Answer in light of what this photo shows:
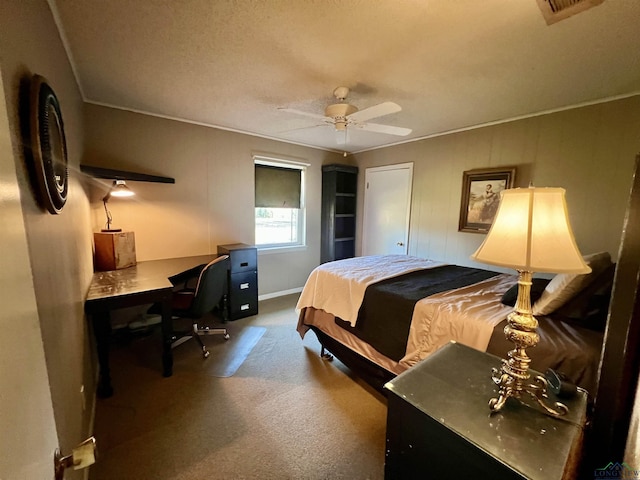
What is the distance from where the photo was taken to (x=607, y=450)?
2.60 ft

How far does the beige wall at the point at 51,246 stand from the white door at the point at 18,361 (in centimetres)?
2

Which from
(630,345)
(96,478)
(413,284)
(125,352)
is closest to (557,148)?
(413,284)

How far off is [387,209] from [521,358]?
340cm

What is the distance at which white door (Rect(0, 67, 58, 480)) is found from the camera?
1.25ft

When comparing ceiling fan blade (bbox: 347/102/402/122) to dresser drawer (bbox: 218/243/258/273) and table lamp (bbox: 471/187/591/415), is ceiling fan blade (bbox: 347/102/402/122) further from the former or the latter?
dresser drawer (bbox: 218/243/258/273)

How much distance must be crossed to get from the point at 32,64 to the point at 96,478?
6.44 ft

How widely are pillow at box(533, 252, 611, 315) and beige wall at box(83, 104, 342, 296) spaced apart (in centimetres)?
329

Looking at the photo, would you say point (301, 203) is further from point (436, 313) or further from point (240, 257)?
point (436, 313)

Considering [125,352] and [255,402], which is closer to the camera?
[255,402]

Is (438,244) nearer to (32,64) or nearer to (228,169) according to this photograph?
(228,169)

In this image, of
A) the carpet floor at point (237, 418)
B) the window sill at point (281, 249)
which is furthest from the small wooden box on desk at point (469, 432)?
the window sill at point (281, 249)

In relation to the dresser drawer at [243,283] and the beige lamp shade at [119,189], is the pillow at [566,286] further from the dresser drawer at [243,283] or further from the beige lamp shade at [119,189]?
the beige lamp shade at [119,189]

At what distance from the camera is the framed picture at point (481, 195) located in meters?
2.97

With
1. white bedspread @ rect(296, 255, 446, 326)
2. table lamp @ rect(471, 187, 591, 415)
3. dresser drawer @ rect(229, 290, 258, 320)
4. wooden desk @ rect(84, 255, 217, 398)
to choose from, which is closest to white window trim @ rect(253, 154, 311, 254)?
dresser drawer @ rect(229, 290, 258, 320)
